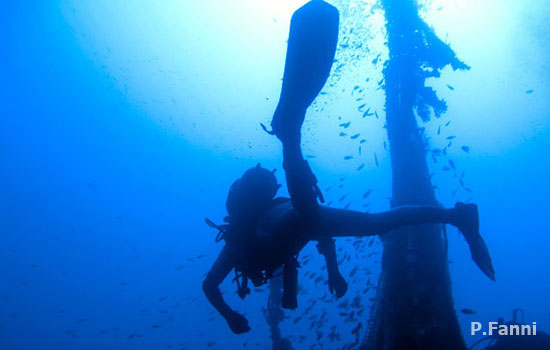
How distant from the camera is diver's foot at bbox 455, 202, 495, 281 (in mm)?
3934

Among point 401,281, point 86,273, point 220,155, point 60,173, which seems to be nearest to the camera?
point 401,281

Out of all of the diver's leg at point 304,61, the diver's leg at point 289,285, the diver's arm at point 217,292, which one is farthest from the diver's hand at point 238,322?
the diver's leg at point 304,61

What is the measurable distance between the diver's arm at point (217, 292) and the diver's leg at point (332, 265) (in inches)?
61.7

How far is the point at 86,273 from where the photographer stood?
88375 mm

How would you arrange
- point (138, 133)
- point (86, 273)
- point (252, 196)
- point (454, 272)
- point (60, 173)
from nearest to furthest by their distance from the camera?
point (252, 196)
point (138, 133)
point (60, 173)
point (86, 273)
point (454, 272)

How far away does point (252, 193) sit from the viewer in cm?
358

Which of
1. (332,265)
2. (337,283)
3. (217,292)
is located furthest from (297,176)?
(337,283)

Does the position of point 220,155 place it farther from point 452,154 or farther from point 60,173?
point 452,154

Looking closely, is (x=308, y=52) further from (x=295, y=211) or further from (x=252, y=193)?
(x=252, y=193)

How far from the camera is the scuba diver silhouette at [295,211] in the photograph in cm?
212

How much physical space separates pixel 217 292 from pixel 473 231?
3.68m

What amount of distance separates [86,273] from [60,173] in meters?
40.5

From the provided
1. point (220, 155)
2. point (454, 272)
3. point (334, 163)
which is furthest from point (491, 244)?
point (220, 155)

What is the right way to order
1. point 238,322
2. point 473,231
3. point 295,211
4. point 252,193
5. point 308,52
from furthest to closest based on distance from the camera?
point 238,322 → point 473,231 → point 252,193 → point 295,211 → point 308,52
